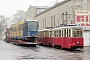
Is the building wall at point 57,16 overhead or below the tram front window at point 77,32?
overhead

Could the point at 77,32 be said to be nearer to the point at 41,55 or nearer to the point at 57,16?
the point at 41,55

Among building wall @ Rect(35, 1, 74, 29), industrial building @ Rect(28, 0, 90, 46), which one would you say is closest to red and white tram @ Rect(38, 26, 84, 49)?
industrial building @ Rect(28, 0, 90, 46)

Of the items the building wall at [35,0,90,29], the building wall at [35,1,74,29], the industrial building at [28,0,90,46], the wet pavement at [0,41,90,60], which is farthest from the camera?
the building wall at [35,1,74,29]

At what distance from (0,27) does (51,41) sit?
89551 millimetres

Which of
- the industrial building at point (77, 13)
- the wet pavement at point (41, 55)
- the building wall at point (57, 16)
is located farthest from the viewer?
the building wall at point (57, 16)

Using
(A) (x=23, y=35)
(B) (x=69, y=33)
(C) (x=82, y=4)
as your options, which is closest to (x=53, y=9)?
(C) (x=82, y=4)

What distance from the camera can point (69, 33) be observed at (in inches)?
1189

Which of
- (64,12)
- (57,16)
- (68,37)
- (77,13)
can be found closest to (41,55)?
(68,37)

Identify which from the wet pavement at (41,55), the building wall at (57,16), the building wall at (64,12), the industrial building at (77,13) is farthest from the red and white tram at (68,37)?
Answer: the building wall at (57,16)

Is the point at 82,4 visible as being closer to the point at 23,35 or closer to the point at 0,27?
the point at 23,35

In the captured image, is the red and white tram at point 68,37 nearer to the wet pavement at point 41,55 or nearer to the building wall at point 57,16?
the wet pavement at point 41,55

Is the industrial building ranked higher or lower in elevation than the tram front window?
higher

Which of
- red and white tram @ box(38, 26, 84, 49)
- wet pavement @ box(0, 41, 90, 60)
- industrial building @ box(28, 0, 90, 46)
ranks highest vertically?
industrial building @ box(28, 0, 90, 46)

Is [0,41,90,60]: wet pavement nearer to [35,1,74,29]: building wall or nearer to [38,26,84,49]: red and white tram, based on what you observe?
[38,26,84,49]: red and white tram
